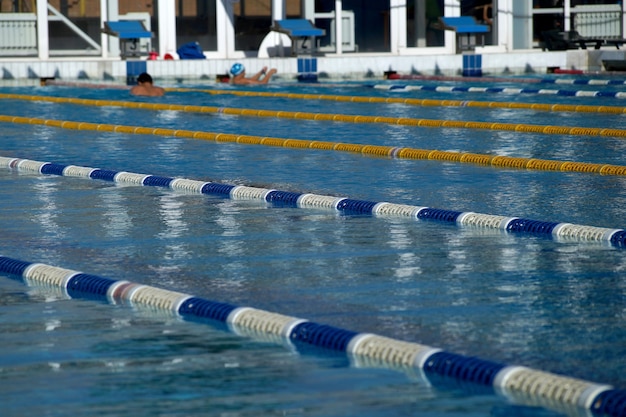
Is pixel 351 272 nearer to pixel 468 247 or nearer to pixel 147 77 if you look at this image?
pixel 468 247

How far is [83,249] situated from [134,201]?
2009 millimetres

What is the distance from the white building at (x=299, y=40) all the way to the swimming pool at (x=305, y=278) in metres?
11.9

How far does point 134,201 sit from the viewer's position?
9.02 metres

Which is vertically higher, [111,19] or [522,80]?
[111,19]

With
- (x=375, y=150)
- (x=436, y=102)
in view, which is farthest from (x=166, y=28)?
(x=375, y=150)

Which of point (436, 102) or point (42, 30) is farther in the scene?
point (42, 30)

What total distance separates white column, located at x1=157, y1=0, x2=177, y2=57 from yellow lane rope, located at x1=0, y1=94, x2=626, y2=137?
6.23 m

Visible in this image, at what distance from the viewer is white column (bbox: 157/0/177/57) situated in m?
26.0

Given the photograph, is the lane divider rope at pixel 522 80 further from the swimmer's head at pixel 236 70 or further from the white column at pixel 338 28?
the white column at pixel 338 28

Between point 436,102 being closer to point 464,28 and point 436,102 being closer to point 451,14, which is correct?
point 464,28

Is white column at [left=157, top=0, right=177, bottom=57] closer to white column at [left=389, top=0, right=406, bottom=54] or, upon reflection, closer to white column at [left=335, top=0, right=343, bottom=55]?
white column at [left=335, top=0, right=343, bottom=55]

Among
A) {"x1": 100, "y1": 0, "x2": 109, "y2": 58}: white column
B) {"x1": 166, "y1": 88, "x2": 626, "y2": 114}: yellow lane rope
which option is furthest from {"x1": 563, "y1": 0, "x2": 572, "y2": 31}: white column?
{"x1": 166, "y1": 88, "x2": 626, "y2": 114}: yellow lane rope

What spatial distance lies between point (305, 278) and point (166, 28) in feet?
67.4

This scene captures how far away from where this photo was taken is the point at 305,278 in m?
6.10
